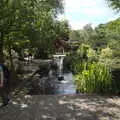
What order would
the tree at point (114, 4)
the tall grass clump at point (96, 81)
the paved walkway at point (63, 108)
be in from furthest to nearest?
the tree at point (114, 4) < the tall grass clump at point (96, 81) < the paved walkway at point (63, 108)

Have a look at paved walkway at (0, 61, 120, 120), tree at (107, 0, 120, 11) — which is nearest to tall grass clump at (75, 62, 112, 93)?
paved walkway at (0, 61, 120, 120)

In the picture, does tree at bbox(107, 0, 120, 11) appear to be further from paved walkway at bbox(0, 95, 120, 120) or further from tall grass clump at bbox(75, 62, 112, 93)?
paved walkway at bbox(0, 95, 120, 120)

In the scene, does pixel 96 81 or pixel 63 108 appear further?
pixel 96 81

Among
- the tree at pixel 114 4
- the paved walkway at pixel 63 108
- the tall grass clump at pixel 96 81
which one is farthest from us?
the tree at pixel 114 4

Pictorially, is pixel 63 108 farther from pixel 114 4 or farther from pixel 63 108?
pixel 114 4

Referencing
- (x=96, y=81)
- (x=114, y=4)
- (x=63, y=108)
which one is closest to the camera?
(x=63, y=108)

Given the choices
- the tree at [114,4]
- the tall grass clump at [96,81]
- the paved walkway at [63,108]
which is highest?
the tree at [114,4]

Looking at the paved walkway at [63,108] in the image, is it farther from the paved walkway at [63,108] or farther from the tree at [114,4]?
the tree at [114,4]

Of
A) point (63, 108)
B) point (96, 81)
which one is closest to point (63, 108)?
point (63, 108)

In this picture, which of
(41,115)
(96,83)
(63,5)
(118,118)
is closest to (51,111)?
(41,115)

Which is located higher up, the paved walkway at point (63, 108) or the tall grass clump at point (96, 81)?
the tall grass clump at point (96, 81)

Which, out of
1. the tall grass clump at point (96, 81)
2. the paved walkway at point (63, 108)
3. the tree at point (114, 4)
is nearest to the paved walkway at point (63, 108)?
the paved walkway at point (63, 108)

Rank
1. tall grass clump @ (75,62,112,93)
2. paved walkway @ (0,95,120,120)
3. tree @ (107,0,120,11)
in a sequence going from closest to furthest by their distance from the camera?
paved walkway @ (0,95,120,120)
tall grass clump @ (75,62,112,93)
tree @ (107,0,120,11)

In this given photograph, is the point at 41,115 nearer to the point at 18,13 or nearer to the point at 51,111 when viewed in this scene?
the point at 51,111
